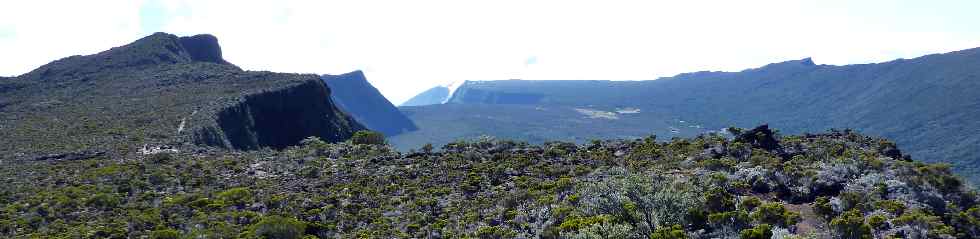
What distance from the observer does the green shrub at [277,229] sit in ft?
91.6

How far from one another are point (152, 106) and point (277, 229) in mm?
41121

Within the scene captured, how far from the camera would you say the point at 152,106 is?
63.3 m

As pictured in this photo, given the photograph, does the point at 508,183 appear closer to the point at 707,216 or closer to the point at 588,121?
the point at 707,216

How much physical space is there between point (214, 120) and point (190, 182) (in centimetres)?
2112

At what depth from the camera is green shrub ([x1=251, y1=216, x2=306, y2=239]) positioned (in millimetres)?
27922

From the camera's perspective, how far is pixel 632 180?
89.1 feet

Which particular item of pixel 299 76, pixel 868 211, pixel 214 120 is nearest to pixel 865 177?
pixel 868 211

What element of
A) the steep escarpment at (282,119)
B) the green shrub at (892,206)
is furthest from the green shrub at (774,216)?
the steep escarpment at (282,119)

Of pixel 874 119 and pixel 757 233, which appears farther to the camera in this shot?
pixel 874 119

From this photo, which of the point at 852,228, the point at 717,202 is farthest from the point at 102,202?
the point at 852,228

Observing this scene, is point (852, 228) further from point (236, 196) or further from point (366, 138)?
point (366, 138)

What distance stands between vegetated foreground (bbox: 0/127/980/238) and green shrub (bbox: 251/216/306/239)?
5 centimetres

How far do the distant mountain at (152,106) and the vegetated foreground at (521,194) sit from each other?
8.10 metres

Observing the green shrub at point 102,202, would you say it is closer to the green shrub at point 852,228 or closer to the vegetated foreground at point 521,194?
the vegetated foreground at point 521,194
